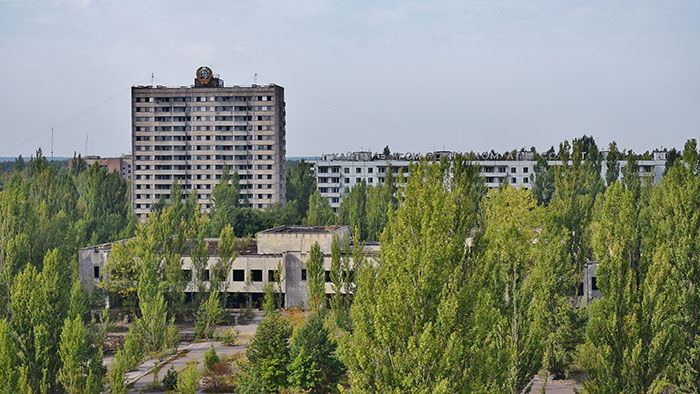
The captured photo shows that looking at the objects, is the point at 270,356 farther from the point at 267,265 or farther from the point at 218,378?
the point at 267,265

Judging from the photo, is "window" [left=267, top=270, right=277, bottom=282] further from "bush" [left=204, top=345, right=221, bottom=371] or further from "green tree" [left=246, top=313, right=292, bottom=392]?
"green tree" [left=246, top=313, right=292, bottom=392]

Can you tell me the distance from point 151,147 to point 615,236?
95.9m

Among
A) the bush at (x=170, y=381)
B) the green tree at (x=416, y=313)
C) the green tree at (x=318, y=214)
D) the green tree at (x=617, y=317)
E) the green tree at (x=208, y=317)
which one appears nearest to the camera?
the green tree at (x=416, y=313)

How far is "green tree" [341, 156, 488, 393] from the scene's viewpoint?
49.9 ft

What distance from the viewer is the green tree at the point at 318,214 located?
72.4 m

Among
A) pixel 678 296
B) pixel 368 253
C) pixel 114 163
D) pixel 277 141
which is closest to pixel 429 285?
pixel 678 296

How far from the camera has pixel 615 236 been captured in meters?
24.0

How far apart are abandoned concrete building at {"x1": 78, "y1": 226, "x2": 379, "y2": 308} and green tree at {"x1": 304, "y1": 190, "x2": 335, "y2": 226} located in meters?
18.2

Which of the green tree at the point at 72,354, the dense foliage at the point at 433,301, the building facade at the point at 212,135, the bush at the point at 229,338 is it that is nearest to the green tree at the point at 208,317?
the dense foliage at the point at 433,301

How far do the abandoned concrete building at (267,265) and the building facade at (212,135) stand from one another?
56.4 metres

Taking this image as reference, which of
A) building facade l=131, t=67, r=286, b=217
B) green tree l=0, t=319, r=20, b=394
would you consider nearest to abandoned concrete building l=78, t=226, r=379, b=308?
green tree l=0, t=319, r=20, b=394

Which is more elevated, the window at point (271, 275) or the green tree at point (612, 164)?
the green tree at point (612, 164)

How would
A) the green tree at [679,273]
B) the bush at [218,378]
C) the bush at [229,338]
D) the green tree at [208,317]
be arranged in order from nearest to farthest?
1. the green tree at [679,273]
2. the bush at [218,378]
3. the bush at [229,338]
4. the green tree at [208,317]

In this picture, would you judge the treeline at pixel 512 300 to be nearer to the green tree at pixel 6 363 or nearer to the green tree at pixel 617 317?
the green tree at pixel 617 317
